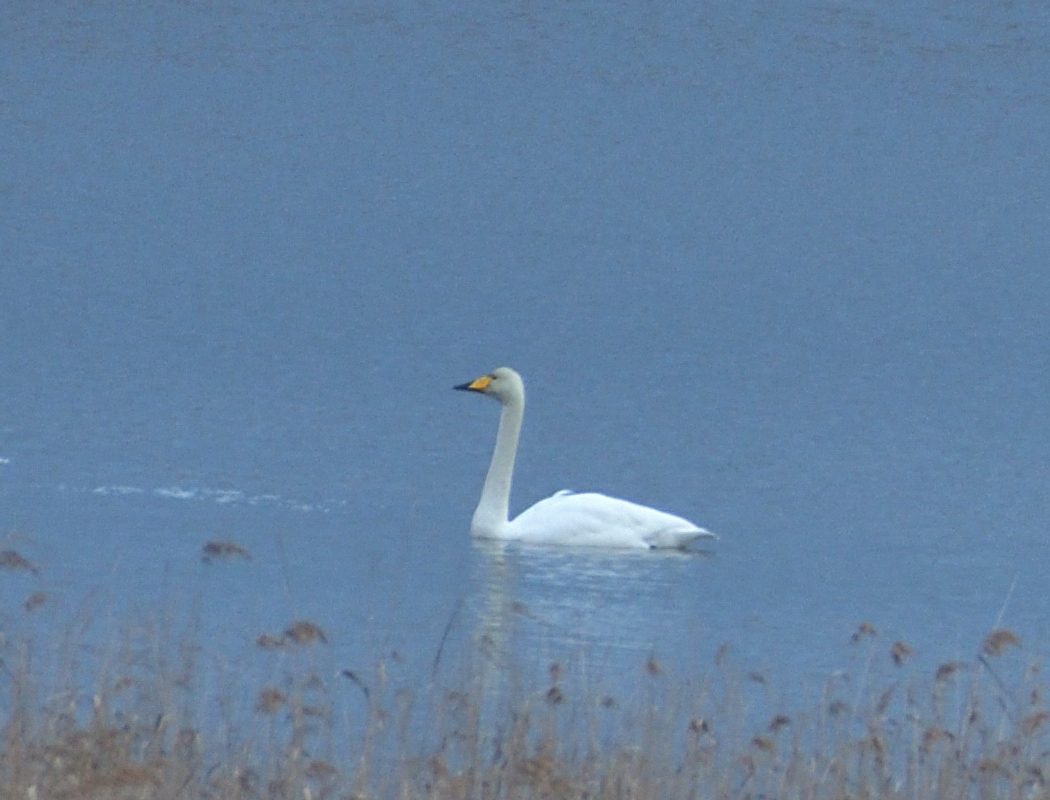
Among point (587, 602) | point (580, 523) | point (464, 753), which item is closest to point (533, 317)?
point (580, 523)

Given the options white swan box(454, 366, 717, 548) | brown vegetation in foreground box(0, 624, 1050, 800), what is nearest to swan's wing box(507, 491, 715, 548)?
white swan box(454, 366, 717, 548)

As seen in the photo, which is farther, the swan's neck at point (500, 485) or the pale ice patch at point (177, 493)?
the pale ice patch at point (177, 493)

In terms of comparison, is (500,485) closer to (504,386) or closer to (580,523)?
(580,523)

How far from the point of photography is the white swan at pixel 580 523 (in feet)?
26.0

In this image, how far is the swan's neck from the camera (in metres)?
8.04

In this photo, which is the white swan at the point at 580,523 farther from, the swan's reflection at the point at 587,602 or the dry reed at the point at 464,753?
the dry reed at the point at 464,753

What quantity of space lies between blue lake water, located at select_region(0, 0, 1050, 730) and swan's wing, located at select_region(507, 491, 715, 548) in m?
0.08

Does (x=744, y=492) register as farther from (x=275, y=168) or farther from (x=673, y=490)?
(x=275, y=168)

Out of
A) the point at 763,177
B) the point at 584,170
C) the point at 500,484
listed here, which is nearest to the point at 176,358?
the point at 500,484

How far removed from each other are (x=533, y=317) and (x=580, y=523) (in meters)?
6.50

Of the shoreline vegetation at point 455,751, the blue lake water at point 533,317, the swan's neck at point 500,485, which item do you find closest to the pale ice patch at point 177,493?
the blue lake water at point 533,317

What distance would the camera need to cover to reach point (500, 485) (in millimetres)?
8219

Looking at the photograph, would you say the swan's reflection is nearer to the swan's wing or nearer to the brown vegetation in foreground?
the swan's wing

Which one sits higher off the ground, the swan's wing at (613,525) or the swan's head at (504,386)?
the swan's head at (504,386)
